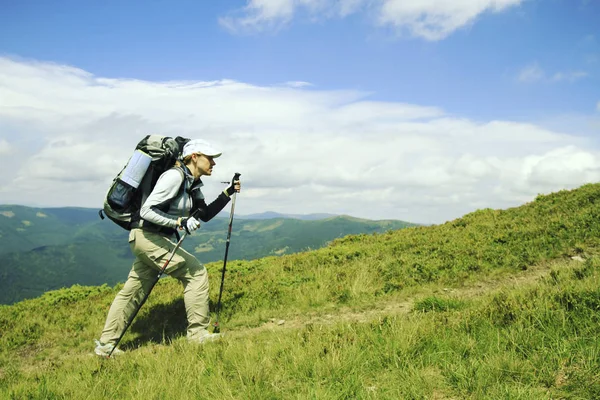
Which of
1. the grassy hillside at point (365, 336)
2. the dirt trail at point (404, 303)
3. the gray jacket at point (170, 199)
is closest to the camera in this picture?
the grassy hillside at point (365, 336)

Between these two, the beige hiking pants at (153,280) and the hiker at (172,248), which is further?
the beige hiking pants at (153,280)

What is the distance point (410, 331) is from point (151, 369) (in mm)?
3522

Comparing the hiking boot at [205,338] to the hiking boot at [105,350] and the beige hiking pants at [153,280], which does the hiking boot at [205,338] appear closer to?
the beige hiking pants at [153,280]

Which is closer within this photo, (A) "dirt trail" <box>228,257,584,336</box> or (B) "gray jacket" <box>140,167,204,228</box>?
(B) "gray jacket" <box>140,167,204,228</box>

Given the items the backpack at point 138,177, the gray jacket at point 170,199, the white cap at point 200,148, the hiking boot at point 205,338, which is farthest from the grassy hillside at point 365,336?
the white cap at point 200,148

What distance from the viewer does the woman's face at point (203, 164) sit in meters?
7.25

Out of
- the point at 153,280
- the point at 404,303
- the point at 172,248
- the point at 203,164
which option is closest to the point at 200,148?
the point at 203,164

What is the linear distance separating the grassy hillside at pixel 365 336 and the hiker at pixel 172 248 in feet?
2.20

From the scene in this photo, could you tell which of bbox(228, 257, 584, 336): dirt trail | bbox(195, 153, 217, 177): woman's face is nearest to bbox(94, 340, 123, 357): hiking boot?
bbox(228, 257, 584, 336): dirt trail

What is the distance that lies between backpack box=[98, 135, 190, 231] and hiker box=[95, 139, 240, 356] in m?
0.23

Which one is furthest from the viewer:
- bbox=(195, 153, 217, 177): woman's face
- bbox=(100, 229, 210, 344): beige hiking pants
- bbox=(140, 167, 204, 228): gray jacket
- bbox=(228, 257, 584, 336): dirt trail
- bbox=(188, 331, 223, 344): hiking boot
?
bbox=(228, 257, 584, 336): dirt trail

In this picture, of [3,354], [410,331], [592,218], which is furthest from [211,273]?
[592,218]

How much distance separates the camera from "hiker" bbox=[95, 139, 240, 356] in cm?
683

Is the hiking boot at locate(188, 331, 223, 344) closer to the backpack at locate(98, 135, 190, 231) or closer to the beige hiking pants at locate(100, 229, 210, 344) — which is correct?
the beige hiking pants at locate(100, 229, 210, 344)
